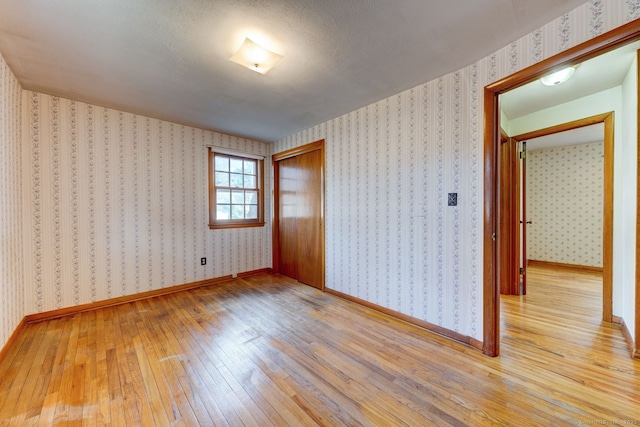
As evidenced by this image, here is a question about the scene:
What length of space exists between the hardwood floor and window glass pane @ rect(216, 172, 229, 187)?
6.59 feet

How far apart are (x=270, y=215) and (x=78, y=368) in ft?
10.0

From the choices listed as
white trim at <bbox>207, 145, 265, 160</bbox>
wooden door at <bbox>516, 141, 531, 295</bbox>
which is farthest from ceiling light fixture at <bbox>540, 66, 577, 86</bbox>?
white trim at <bbox>207, 145, 265, 160</bbox>

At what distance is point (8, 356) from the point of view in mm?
1869

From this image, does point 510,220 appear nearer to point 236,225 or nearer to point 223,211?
point 236,225

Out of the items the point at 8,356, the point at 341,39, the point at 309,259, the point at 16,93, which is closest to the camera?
the point at 341,39

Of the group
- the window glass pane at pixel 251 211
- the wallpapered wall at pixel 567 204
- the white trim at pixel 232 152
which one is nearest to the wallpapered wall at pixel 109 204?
the white trim at pixel 232 152

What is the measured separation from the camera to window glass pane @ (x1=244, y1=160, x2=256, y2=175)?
425 centimetres

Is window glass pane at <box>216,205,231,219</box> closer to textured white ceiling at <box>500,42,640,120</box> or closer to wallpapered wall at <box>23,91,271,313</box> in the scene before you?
wallpapered wall at <box>23,91,271,313</box>

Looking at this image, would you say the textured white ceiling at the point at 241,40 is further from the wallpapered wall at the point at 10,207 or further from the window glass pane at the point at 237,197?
the window glass pane at the point at 237,197

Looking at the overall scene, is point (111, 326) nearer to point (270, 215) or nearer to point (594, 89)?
point (270, 215)

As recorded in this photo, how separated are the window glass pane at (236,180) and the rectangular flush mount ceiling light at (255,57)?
7.74 feet

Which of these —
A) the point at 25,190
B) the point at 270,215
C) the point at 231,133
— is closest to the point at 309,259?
the point at 270,215

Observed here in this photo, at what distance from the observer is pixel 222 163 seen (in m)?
3.95

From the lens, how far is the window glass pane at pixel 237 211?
407 centimetres
